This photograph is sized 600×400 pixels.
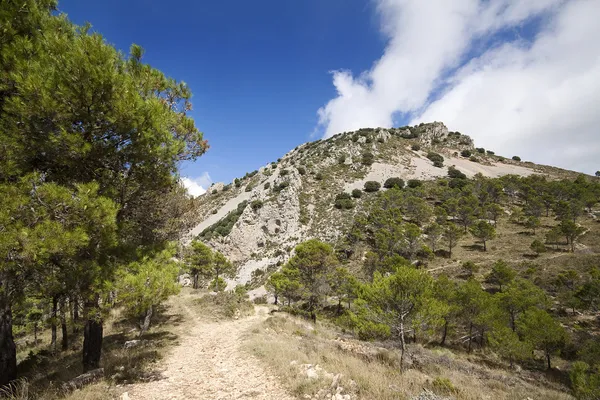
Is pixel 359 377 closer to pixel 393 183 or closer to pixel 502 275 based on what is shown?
pixel 502 275

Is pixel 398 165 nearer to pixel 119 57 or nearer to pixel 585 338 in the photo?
pixel 585 338

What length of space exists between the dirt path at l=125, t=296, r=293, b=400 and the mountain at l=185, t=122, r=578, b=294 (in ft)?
59.2

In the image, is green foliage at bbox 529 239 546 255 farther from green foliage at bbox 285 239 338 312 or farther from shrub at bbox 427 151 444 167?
shrub at bbox 427 151 444 167

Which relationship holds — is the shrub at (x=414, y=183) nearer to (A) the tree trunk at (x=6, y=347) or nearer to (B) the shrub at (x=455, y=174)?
(B) the shrub at (x=455, y=174)

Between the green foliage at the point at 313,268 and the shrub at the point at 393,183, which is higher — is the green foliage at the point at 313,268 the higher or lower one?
the lower one

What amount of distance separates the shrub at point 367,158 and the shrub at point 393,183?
10864 millimetres

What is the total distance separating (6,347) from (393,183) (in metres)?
64.6

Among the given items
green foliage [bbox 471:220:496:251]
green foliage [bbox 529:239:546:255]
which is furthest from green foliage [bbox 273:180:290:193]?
green foliage [bbox 529:239:546:255]

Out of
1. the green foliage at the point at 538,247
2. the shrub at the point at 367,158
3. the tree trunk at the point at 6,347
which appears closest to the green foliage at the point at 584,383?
the tree trunk at the point at 6,347

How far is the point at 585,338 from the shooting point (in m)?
24.2

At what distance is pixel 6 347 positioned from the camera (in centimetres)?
624

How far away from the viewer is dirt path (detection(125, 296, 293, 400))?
7055 mm

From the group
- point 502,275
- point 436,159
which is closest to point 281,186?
point 502,275

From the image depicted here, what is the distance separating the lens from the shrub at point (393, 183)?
62644 mm
